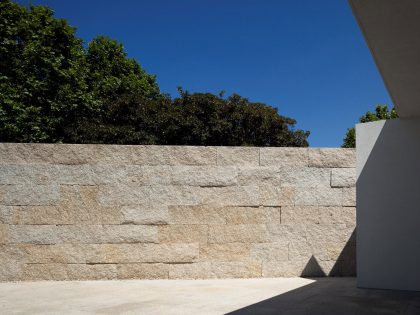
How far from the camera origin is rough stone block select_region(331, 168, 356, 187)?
19.1 feet

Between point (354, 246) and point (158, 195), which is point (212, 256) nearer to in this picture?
point (158, 195)

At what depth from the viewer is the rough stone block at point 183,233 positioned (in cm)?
554

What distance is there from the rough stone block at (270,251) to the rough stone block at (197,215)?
1.99 ft

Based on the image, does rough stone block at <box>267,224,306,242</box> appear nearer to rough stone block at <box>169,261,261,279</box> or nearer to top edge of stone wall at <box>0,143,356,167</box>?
rough stone block at <box>169,261,261,279</box>

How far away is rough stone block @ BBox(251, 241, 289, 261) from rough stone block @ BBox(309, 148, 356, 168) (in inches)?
49.3

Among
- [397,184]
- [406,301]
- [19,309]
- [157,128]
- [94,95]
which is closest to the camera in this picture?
[19,309]

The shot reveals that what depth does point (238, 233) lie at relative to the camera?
5.61 m

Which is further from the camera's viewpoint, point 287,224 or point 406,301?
point 287,224

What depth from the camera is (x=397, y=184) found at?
4902 millimetres

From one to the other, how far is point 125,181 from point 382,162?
11.2 feet

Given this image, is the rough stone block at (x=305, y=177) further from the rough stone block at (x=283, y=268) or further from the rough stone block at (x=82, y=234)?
the rough stone block at (x=82, y=234)

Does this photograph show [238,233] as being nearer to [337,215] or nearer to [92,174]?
[337,215]

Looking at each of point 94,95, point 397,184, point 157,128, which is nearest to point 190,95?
point 157,128

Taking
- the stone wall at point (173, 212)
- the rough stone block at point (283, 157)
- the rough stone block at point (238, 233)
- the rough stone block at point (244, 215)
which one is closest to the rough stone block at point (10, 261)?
the stone wall at point (173, 212)
